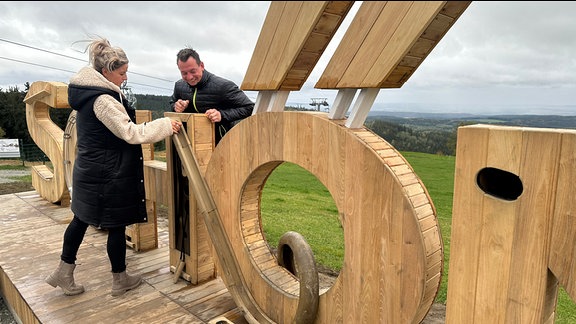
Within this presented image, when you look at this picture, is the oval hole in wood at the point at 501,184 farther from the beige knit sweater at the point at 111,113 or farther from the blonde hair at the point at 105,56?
the blonde hair at the point at 105,56

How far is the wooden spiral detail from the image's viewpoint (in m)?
1.81

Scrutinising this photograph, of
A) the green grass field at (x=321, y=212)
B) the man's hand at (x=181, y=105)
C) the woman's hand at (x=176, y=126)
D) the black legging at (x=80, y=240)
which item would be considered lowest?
the green grass field at (x=321, y=212)

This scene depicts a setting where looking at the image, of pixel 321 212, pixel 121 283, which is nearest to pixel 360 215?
pixel 121 283

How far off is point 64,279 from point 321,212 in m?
5.47

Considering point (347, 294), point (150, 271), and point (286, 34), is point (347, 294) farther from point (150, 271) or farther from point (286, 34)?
point (150, 271)

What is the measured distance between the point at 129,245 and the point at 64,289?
3.59 ft

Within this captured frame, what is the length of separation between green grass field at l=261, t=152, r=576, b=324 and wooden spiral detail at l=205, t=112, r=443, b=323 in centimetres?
110

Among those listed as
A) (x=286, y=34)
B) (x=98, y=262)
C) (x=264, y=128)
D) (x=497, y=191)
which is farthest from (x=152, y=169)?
(x=497, y=191)

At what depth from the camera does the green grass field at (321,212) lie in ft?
15.3

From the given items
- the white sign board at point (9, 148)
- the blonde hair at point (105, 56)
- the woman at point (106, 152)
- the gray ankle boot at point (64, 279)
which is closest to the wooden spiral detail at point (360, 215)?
the woman at point (106, 152)

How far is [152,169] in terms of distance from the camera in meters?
3.73

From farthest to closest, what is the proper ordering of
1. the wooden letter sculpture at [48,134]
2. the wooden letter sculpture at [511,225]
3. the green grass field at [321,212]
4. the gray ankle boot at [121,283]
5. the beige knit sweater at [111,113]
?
the wooden letter sculpture at [48,134], the green grass field at [321,212], the gray ankle boot at [121,283], the beige knit sweater at [111,113], the wooden letter sculpture at [511,225]

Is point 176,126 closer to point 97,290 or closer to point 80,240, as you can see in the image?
point 80,240

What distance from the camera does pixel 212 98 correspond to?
10.8ft
